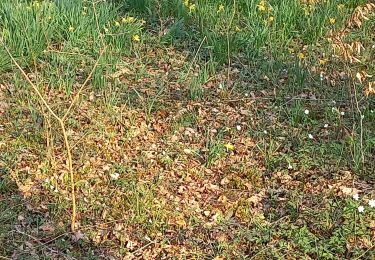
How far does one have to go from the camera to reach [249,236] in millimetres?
3293

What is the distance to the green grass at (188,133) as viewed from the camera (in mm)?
3307

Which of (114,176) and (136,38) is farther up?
(136,38)

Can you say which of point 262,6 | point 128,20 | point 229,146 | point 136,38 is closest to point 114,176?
point 229,146

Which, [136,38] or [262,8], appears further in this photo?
[262,8]

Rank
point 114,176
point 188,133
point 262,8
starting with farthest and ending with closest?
point 262,8
point 188,133
point 114,176

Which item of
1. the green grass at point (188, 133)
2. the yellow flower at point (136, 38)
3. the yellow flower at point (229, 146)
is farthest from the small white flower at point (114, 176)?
the yellow flower at point (136, 38)

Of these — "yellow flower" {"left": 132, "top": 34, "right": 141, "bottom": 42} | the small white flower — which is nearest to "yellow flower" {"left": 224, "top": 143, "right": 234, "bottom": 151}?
the small white flower

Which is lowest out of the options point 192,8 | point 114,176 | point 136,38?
point 114,176

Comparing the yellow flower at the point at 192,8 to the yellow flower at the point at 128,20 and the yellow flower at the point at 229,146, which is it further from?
the yellow flower at the point at 229,146

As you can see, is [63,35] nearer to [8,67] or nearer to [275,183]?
[8,67]

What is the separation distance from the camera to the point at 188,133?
411 centimetres

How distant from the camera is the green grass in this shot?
3.31 m

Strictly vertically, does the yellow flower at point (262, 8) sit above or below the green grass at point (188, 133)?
above

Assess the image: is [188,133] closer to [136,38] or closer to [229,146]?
[229,146]
